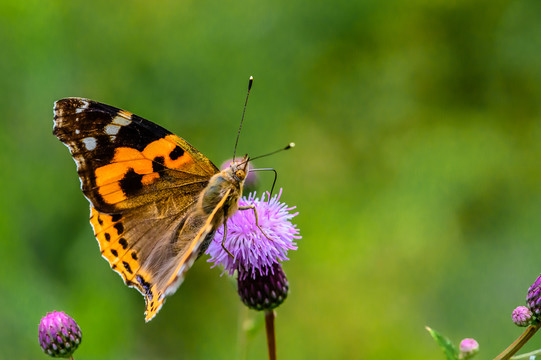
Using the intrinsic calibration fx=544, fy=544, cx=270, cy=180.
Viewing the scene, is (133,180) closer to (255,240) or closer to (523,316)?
(255,240)

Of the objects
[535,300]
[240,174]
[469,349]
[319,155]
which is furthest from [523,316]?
[319,155]

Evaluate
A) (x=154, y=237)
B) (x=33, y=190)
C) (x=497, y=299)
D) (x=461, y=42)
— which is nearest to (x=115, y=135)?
(x=154, y=237)

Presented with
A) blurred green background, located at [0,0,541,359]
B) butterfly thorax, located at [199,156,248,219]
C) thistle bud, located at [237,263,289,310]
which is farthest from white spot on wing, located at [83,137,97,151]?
blurred green background, located at [0,0,541,359]

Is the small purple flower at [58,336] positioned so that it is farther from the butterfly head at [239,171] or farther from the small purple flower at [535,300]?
the small purple flower at [535,300]

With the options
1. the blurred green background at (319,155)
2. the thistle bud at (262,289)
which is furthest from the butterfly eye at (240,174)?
the blurred green background at (319,155)

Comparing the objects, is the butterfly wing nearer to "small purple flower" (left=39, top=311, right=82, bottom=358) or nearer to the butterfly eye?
the butterfly eye
